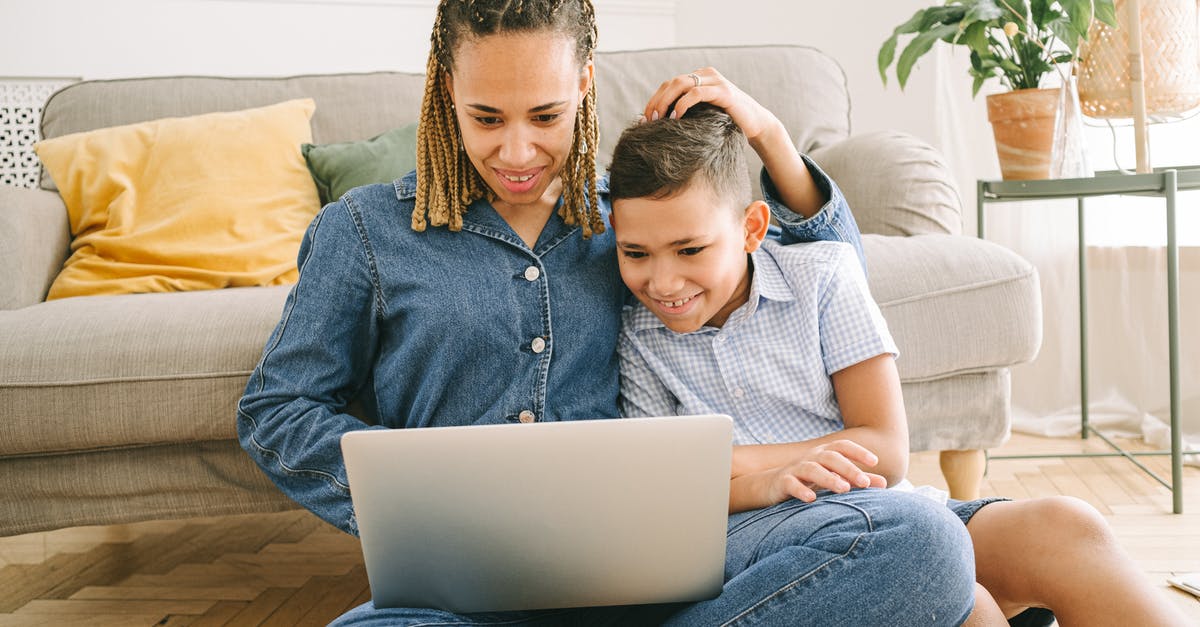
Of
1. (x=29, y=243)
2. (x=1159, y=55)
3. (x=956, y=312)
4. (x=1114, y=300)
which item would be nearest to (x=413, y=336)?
(x=956, y=312)

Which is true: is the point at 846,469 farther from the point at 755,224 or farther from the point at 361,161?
the point at 361,161

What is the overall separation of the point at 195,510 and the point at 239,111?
32.6 inches

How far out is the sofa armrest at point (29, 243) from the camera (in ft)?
4.85

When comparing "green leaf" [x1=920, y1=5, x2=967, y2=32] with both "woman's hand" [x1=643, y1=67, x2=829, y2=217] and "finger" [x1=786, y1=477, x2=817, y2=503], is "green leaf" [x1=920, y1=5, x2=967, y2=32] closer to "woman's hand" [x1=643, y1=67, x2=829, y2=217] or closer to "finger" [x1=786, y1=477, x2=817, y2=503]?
"woman's hand" [x1=643, y1=67, x2=829, y2=217]

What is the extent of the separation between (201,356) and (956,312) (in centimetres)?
99

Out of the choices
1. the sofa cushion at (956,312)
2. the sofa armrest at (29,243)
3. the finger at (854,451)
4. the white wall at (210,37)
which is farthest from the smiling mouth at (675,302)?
the white wall at (210,37)

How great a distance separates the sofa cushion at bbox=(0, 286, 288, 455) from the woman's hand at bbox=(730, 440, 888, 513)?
64cm

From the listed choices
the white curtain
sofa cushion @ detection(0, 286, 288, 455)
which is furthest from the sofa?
the white curtain

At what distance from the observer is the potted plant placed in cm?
175

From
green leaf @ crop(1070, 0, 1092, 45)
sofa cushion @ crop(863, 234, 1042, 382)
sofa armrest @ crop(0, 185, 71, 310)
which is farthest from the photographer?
green leaf @ crop(1070, 0, 1092, 45)

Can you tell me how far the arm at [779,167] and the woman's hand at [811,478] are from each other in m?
0.27

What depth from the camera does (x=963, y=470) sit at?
1424 mm

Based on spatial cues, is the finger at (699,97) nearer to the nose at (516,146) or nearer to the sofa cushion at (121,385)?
the nose at (516,146)

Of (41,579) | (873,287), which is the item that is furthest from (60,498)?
(873,287)
